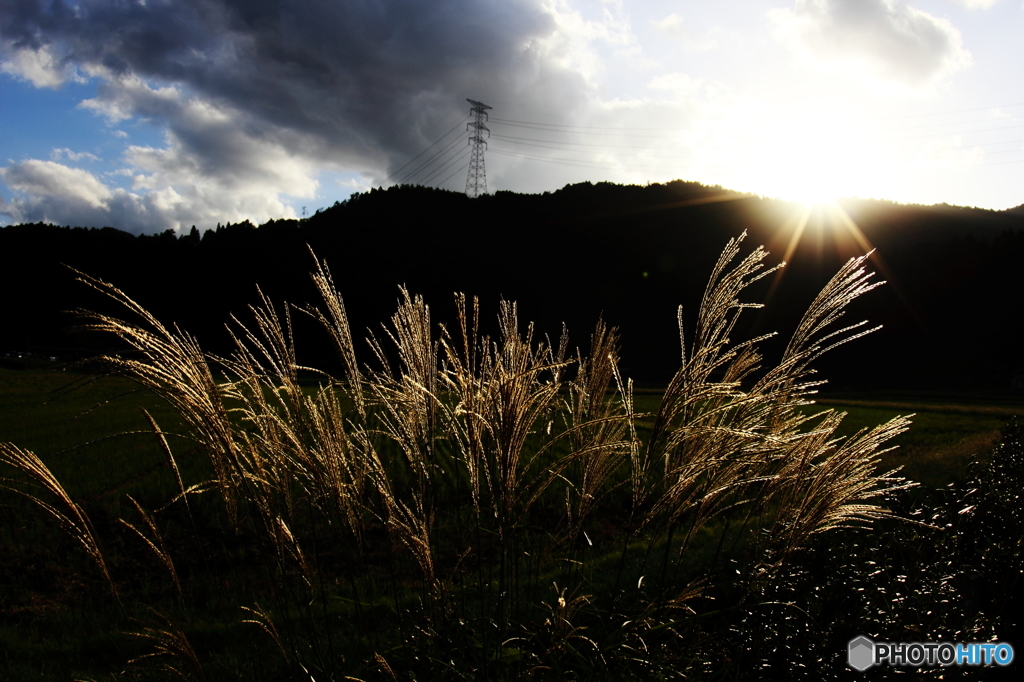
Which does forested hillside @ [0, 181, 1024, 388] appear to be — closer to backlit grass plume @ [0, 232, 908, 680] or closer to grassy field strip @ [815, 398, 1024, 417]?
grassy field strip @ [815, 398, 1024, 417]

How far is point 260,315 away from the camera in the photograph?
6.68ft

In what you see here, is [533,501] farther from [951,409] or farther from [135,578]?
[951,409]

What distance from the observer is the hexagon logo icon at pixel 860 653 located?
6.30 feet

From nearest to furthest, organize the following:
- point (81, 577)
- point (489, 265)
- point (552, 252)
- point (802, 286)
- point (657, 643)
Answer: point (657, 643)
point (81, 577)
point (802, 286)
point (489, 265)
point (552, 252)

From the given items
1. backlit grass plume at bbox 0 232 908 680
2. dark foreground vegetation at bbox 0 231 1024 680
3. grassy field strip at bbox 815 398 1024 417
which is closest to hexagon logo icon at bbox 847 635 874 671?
dark foreground vegetation at bbox 0 231 1024 680

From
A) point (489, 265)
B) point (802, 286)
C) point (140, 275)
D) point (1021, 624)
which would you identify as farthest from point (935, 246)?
point (140, 275)

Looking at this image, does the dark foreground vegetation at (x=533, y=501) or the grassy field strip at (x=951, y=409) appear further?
the grassy field strip at (x=951, y=409)

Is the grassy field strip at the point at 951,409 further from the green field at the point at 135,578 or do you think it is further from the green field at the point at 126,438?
the green field at the point at 135,578

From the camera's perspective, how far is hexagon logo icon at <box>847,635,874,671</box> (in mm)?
1921

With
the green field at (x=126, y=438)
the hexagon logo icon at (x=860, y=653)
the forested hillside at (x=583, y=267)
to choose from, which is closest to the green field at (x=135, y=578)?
the green field at (x=126, y=438)

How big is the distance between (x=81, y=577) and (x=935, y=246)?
61.8 meters

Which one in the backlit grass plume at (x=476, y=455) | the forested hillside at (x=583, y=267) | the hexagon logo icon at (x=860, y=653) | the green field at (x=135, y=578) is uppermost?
the forested hillside at (x=583, y=267)

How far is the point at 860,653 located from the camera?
195cm

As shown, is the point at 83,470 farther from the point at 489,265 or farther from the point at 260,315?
the point at 489,265
